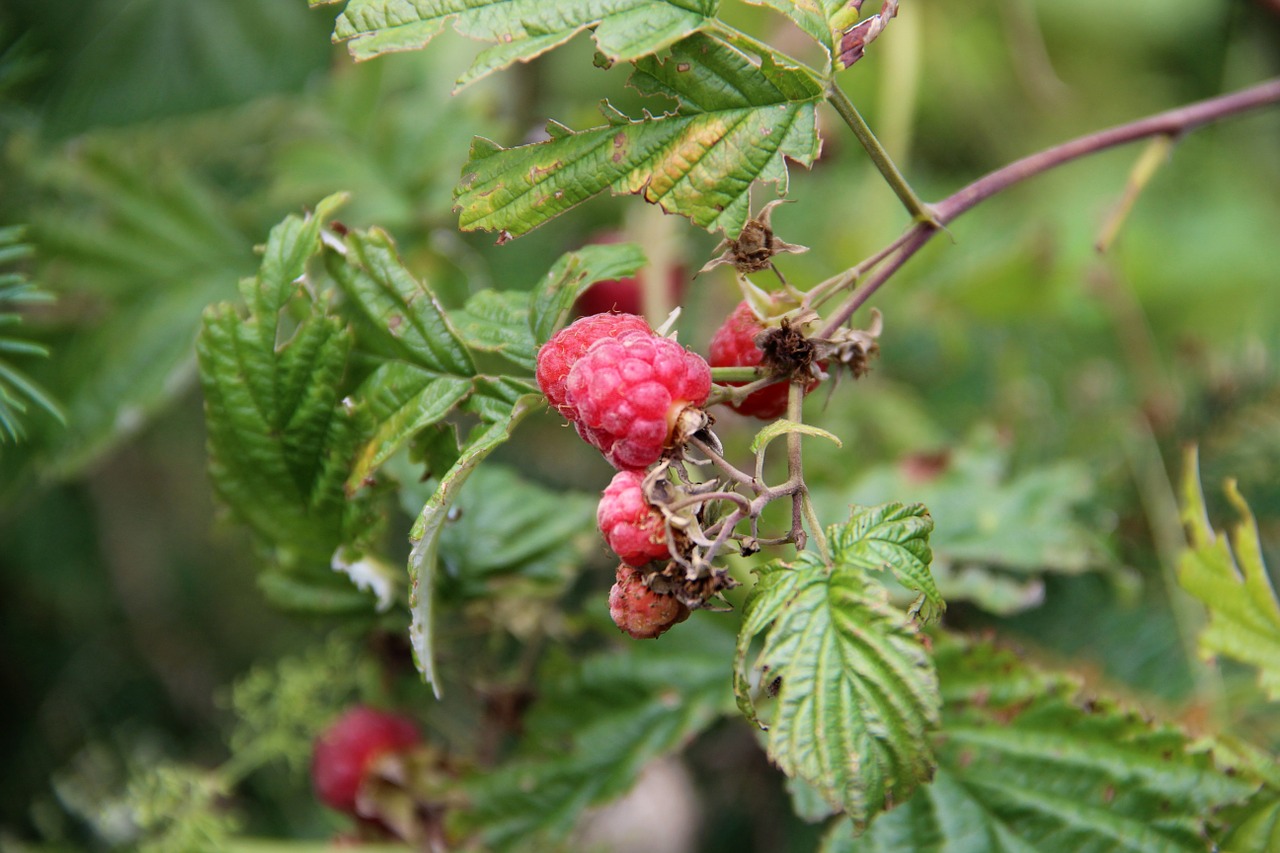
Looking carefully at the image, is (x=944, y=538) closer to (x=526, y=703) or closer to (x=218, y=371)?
(x=526, y=703)

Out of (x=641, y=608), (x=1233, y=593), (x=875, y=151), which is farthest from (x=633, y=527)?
(x=1233, y=593)

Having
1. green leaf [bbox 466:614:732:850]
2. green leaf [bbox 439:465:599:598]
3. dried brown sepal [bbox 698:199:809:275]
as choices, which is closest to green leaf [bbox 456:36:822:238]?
dried brown sepal [bbox 698:199:809:275]

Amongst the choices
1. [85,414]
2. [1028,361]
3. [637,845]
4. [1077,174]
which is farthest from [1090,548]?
[1077,174]

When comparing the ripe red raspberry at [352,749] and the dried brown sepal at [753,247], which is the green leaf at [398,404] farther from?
the ripe red raspberry at [352,749]

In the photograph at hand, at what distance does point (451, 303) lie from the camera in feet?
3.85

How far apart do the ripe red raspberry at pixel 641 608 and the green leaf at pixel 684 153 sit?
23 centimetres

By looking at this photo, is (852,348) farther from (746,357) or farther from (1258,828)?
(1258,828)

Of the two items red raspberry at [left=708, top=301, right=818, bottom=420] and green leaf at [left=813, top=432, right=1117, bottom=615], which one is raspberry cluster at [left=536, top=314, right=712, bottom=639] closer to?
red raspberry at [left=708, top=301, right=818, bottom=420]

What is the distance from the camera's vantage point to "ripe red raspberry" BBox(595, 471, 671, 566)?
548 mm

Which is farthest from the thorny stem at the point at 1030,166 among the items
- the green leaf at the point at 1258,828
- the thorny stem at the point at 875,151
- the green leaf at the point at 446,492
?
the green leaf at the point at 1258,828

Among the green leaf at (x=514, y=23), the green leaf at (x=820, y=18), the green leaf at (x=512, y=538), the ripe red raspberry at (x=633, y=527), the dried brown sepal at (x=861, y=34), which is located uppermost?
the green leaf at (x=514, y=23)

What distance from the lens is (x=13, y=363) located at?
3.91ft

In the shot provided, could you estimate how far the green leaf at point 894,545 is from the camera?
563 mm

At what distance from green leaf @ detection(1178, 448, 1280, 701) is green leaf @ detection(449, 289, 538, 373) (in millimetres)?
506
